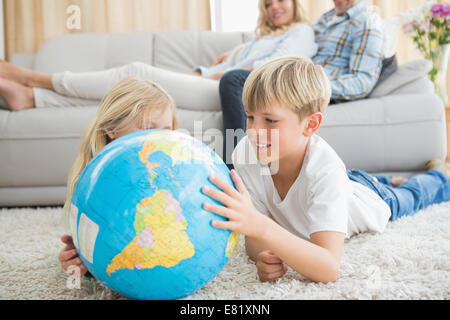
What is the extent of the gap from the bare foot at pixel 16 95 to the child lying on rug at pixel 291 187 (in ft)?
4.92

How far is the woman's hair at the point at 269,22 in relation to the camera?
2.71m

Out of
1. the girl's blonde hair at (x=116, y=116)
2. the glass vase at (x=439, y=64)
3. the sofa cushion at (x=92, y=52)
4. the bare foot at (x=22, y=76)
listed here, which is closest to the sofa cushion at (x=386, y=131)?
the glass vase at (x=439, y=64)

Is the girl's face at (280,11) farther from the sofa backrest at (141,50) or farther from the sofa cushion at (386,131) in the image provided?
the sofa cushion at (386,131)

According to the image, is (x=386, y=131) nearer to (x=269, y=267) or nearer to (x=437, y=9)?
(x=437, y=9)

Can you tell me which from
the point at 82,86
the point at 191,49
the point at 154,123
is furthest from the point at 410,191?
the point at 191,49

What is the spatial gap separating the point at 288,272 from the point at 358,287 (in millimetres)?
208

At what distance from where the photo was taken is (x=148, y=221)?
2.42 feet

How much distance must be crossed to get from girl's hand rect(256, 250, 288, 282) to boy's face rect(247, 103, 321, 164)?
300 mm

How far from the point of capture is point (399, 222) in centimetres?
158

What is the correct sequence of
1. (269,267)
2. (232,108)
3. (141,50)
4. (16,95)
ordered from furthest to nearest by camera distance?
1. (141,50)
2. (16,95)
3. (232,108)
4. (269,267)

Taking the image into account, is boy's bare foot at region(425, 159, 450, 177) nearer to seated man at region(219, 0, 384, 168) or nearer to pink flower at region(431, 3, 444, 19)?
seated man at region(219, 0, 384, 168)

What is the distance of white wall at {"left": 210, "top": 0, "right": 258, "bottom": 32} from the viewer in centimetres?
402

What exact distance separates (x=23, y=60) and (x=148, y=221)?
3.46 meters
